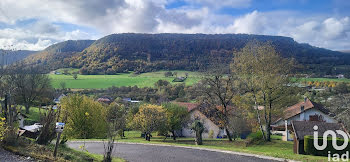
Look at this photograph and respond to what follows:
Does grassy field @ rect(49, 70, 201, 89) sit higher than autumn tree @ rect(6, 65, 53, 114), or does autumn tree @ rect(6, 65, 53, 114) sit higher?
grassy field @ rect(49, 70, 201, 89)

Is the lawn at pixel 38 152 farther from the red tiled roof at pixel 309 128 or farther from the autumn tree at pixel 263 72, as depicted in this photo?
the autumn tree at pixel 263 72

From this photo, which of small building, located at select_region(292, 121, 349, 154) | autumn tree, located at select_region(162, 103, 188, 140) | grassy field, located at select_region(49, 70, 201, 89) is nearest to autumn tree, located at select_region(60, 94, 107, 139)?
autumn tree, located at select_region(162, 103, 188, 140)

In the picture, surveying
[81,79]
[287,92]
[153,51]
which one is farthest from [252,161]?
[153,51]

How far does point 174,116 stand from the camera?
34.3 metres

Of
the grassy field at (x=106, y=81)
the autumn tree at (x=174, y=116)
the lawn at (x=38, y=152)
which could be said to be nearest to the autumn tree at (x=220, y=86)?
the autumn tree at (x=174, y=116)

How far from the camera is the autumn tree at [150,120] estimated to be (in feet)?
99.1

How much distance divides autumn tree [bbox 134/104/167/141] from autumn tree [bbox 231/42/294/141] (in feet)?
34.7

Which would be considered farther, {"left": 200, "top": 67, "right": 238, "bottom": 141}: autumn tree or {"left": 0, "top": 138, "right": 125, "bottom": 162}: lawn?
{"left": 200, "top": 67, "right": 238, "bottom": 141}: autumn tree

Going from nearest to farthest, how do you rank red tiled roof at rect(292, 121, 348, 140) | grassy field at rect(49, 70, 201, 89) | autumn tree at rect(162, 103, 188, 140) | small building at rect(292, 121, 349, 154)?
small building at rect(292, 121, 349, 154) < red tiled roof at rect(292, 121, 348, 140) < autumn tree at rect(162, 103, 188, 140) < grassy field at rect(49, 70, 201, 89)

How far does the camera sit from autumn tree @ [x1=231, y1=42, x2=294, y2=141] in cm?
2417

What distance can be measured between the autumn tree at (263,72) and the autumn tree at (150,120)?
10585 millimetres

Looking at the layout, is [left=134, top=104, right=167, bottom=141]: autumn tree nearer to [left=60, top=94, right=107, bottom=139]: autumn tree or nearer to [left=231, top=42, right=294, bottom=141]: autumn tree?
[left=60, top=94, right=107, bottom=139]: autumn tree

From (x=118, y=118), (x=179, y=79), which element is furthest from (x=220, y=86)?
(x=179, y=79)

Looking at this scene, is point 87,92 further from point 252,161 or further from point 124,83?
A: point 252,161
